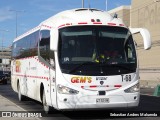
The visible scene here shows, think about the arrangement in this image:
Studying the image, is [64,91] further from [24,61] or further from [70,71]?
[24,61]

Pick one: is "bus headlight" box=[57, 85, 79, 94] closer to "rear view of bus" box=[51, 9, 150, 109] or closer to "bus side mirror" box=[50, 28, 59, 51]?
"rear view of bus" box=[51, 9, 150, 109]

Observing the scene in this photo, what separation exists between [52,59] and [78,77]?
3.91ft

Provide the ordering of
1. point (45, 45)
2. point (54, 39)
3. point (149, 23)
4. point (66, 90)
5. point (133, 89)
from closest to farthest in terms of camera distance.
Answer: point (66, 90), point (54, 39), point (133, 89), point (45, 45), point (149, 23)

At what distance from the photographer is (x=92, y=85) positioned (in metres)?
12.7

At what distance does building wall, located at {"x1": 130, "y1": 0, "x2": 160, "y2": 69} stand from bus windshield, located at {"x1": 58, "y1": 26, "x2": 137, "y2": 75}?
46349 millimetres

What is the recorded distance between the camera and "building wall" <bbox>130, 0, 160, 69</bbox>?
59.4 metres

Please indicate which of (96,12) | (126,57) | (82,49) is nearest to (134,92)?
(126,57)

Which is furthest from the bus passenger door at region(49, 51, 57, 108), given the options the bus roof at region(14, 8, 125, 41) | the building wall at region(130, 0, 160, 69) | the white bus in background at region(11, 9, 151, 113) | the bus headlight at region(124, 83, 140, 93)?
the building wall at region(130, 0, 160, 69)

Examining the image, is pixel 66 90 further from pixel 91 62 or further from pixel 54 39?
pixel 54 39

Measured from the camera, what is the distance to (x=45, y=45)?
14719mm

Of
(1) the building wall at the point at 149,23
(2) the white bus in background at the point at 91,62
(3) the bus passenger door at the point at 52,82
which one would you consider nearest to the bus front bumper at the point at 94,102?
(2) the white bus in background at the point at 91,62

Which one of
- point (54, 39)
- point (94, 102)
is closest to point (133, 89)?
point (94, 102)

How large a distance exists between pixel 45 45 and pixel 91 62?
2520 mm

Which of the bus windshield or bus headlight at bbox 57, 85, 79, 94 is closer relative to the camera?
bus headlight at bbox 57, 85, 79, 94
